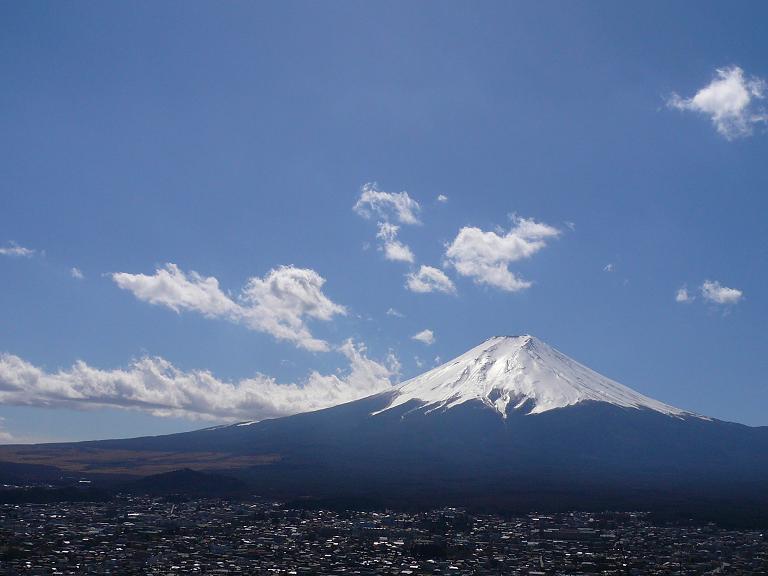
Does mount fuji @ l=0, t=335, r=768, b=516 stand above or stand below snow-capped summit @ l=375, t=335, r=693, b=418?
below

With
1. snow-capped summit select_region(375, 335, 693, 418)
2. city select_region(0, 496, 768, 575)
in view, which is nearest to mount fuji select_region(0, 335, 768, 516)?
snow-capped summit select_region(375, 335, 693, 418)

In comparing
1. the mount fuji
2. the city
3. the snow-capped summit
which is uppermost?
the snow-capped summit

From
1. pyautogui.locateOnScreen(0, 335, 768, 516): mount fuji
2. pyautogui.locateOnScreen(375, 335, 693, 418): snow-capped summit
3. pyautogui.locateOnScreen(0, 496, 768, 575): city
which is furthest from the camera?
pyautogui.locateOnScreen(375, 335, 693, 418): snow-capped summit

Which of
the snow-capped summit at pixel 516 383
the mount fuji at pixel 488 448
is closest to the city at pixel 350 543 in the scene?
the mount fuji at pixel 488 448

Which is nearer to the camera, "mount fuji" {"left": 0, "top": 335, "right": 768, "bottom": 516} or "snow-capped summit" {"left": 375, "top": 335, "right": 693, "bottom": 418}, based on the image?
"mount fuji" {"left": 0, "top": 335, "right": 768, "bottom": 516}

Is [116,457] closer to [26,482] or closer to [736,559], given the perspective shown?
[26,482]

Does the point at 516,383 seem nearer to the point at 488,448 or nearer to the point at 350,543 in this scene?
the point at 488,448

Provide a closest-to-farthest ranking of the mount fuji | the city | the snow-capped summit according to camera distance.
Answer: the city → the mount fuji → the snow-capped summit

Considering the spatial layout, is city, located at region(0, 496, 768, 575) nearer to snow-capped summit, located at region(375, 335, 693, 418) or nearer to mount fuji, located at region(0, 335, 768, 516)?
mount fuji, located at region(0, 335, 768, 516)
